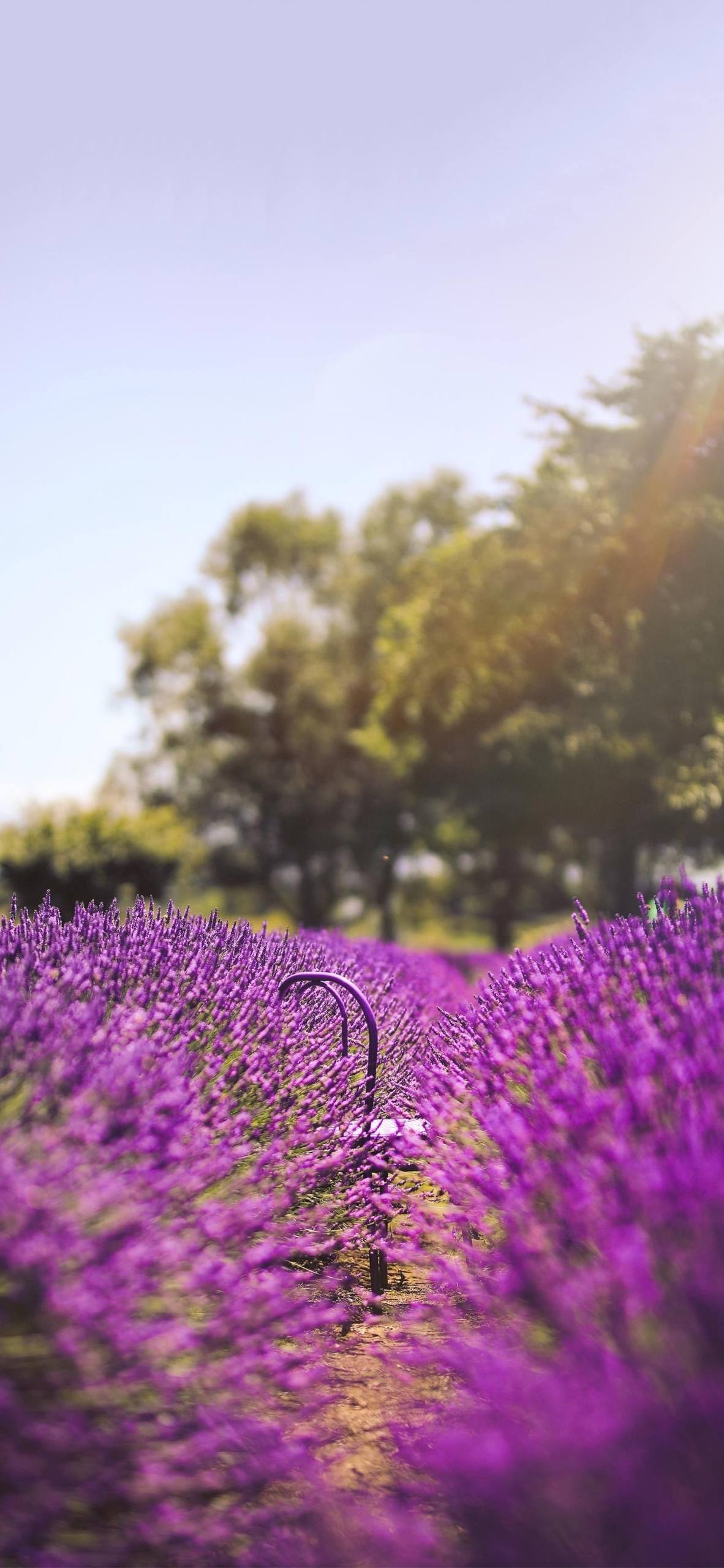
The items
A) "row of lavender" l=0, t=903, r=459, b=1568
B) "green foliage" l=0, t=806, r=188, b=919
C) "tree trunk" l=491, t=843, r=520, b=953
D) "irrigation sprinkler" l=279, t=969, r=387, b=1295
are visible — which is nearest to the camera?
"row of lavender" l=0, t=903, r=459, b=1568

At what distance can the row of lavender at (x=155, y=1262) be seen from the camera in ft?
7.68

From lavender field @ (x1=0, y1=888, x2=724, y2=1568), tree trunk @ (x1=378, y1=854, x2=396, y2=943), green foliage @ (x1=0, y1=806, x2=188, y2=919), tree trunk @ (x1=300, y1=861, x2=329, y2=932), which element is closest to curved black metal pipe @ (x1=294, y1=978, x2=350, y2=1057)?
lavender field @ (x1=0, y1=888, x2=724, y2=1568)

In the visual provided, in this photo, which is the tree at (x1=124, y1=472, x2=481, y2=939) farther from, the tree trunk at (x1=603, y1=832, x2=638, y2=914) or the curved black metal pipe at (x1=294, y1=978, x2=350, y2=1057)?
the curved black metal pipe at (x1=294, y1=978, x2=350, y2=1057)

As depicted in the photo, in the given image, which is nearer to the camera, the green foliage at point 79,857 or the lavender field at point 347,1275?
the lavender field at point 347,1275

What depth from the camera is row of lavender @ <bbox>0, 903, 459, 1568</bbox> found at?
2.34 m

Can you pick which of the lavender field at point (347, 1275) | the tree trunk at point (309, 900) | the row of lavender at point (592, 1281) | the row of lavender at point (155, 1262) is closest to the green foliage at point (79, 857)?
the row of lavender at point (155, 1262)

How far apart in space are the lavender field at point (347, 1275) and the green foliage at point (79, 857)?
33.2ft

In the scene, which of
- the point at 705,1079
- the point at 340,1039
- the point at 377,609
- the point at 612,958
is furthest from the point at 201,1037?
the point at 377,609

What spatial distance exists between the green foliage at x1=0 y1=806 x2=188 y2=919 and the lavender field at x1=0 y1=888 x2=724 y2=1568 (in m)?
10.1

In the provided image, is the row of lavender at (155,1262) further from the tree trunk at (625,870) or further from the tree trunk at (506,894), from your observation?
the tree trunk at (506,894)

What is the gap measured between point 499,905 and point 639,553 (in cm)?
1366

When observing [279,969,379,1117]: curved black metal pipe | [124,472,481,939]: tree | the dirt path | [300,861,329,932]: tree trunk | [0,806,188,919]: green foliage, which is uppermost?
[124,472,481,939]: tree

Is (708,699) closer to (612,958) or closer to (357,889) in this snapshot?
(612,958)

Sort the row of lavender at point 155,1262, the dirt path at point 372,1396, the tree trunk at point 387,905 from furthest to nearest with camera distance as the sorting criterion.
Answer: the tree trunk at point 387,905 < the dirt path at point 372,1396 < the row of lavender at point 155,1262
